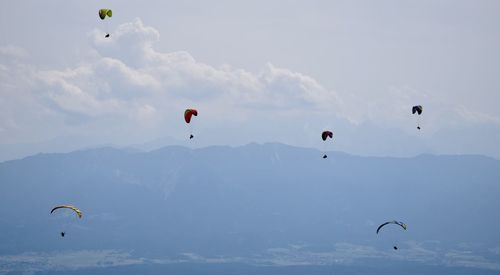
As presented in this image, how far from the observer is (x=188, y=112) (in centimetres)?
11575

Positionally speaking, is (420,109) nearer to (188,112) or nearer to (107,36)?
(188,112)

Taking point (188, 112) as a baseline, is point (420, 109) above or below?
above

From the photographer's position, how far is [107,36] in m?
101

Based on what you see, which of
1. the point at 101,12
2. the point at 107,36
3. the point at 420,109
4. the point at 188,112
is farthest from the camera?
the point at 420,109

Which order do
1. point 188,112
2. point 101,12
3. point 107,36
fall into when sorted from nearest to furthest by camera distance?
point 107,36 → point 101,12 → point 188,112

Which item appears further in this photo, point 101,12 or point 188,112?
point 188,112

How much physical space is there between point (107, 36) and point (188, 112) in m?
22.8

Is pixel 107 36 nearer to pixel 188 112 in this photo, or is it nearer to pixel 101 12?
pixel 101 12

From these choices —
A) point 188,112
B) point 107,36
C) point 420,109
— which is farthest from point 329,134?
point 107,36

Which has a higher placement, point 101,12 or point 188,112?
point 101,12

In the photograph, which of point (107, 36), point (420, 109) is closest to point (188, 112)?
point (107, 36)

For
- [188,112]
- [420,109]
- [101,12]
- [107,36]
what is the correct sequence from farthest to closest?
[420,109]
[188,112]
[101,12]
[107,36]

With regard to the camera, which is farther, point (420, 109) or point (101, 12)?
point (420, 109)

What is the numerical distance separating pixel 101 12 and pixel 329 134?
51192 mm
